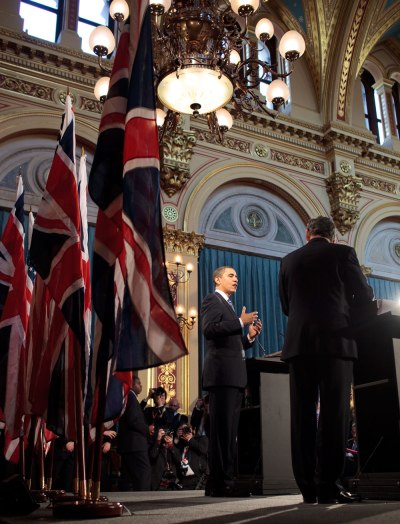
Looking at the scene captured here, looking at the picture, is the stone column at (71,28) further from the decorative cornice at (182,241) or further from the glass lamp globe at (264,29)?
the glass lamp globe at (264,29)

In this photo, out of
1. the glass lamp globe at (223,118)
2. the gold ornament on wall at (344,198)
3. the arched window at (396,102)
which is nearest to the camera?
the glass lamp globe at (223,118)

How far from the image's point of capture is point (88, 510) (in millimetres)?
2361

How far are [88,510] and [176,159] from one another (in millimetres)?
8878

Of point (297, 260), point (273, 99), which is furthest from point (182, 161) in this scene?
point (297, 260)

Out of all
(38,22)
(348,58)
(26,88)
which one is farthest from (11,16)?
(348,58)

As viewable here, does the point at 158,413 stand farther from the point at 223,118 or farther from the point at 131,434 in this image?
the point at 223,118

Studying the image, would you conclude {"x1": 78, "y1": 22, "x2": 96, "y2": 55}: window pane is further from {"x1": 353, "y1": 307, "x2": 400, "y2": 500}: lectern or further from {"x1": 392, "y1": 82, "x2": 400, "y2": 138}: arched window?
{"x1": 353, "y1": 307, "x2": 400, "y2": 500}: lectern

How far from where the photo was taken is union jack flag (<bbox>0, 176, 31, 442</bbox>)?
424 centimetres

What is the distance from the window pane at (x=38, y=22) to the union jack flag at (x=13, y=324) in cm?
610

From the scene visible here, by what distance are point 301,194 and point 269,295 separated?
88.3 inches

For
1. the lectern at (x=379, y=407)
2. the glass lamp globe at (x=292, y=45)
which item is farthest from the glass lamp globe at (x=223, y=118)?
the lectern at (x=379, y=407)

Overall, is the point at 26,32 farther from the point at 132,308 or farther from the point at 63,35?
the point at 132,308

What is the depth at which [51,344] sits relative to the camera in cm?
333

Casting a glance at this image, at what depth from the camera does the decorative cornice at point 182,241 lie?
34.1 ft
